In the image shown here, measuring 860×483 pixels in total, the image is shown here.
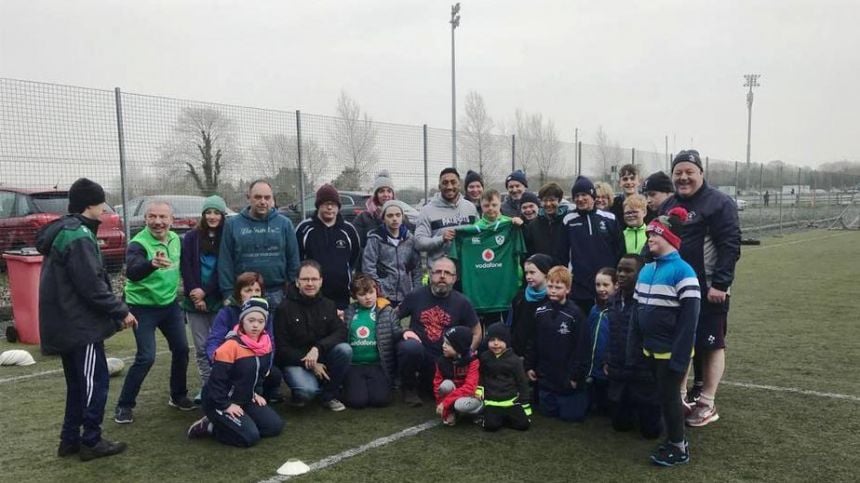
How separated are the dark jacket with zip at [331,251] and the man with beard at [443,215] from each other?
635mm

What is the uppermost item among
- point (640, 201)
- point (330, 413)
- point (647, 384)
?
point (640, 201)

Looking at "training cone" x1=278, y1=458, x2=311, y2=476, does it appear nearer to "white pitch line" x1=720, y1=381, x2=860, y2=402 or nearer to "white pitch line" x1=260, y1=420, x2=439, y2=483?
"white pitch line" x1=260, y1=420, x2=439, y2=483

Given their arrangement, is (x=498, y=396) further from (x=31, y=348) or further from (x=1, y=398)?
(x=31, y=348)

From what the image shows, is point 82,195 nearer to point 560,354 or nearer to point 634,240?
point 560,354

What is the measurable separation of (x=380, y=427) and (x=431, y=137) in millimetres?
9027

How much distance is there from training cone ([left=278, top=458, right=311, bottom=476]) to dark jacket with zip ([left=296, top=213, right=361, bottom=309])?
6.52 ft

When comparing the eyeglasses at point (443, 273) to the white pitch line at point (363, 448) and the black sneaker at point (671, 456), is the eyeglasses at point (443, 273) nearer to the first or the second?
the white pitch line at point (363, 448)

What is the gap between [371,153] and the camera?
1177 centimetres

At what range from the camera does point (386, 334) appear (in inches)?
215

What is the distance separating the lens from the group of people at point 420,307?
3.97 meters

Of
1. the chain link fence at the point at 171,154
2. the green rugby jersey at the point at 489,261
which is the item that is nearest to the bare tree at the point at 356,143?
the chain link fence at the point at 171,154

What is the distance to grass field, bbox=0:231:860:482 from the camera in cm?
380

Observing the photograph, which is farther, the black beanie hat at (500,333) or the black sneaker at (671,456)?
the black beanie hat at (500,333)

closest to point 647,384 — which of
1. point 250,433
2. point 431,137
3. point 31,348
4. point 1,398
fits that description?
point 250,433
